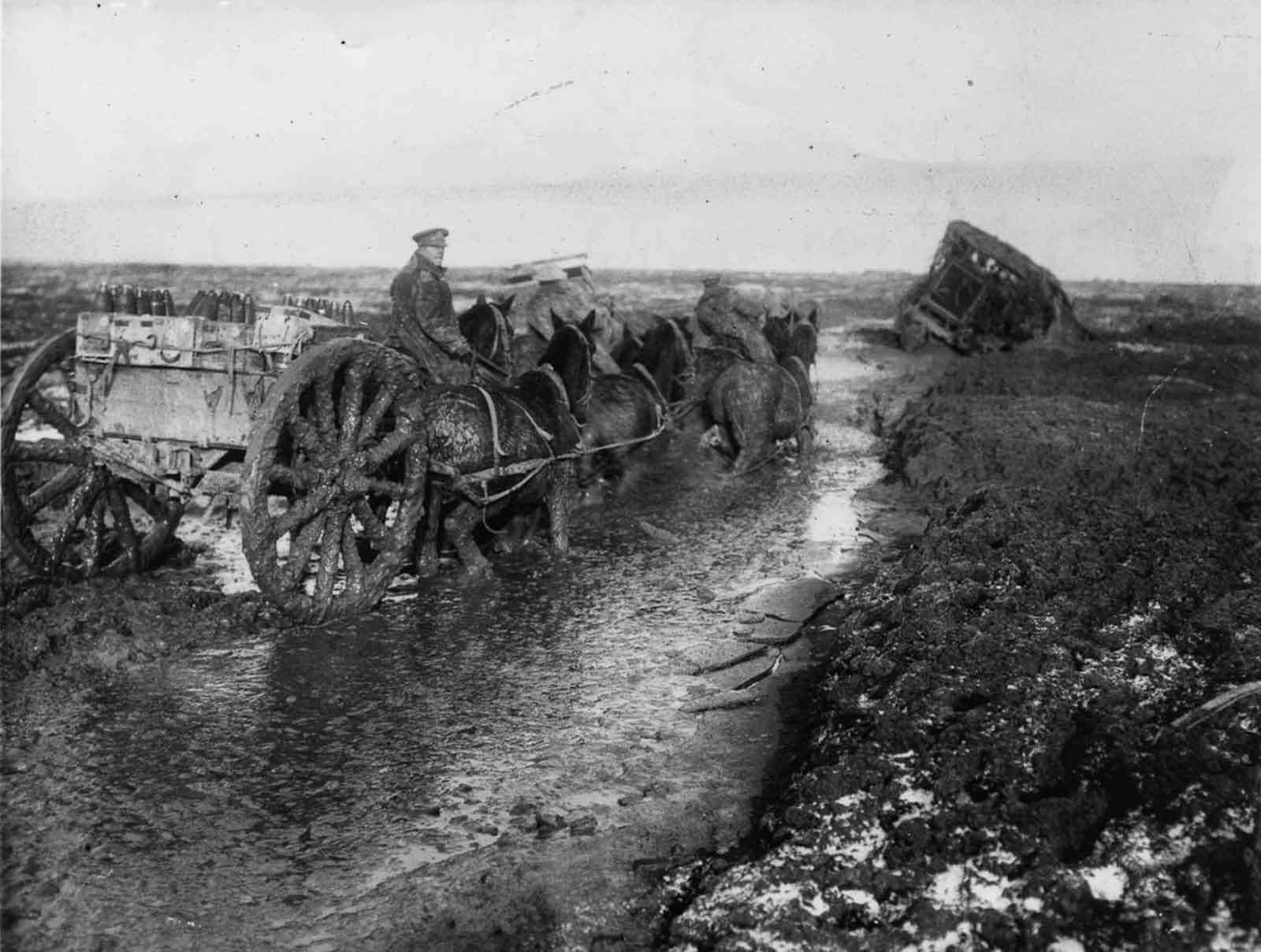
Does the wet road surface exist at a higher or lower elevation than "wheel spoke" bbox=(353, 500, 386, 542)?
lower

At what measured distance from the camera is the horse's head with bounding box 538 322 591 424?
400 inches

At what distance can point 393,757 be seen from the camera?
5410 mm

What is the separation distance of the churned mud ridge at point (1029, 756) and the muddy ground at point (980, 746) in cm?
1

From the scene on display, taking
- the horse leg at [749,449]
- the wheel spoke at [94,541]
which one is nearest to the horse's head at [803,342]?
the horse leg at [749,449]

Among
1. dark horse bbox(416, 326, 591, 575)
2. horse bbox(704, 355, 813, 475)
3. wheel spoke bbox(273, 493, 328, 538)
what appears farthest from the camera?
horse bbox(704, 355, 813, 475)

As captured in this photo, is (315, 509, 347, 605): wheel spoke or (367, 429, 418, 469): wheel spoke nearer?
(315, 509, 347, 605): wheel spoke

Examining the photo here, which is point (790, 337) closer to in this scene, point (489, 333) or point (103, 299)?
point (489, 333)

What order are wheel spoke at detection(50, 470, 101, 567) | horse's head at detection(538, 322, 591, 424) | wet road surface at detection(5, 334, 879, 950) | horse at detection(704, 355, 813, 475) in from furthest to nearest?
horse at detection(704, 355, 813, 475) < horse's head at detection(538, 322, 591, 424) < wheel spoke at detection(50, 470, 101, 567) < wet road surface at detection(5, 334, 879, 950)

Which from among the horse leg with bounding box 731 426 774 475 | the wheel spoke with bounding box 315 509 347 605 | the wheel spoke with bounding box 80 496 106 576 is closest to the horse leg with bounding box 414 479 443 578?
the wheel spoke with bounding box 315 509 347 605

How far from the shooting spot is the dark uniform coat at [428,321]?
28.1ft

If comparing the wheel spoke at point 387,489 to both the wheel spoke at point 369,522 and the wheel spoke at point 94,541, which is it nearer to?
the wheel spoke at point 369,522

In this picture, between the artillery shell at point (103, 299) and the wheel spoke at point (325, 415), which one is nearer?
the wheel spoke at point (325, 415)

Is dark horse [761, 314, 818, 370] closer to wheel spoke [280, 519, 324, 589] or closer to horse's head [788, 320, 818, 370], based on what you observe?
horse's head [788, 320, 818, 370]

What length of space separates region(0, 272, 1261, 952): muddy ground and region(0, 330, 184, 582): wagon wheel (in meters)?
0.24
